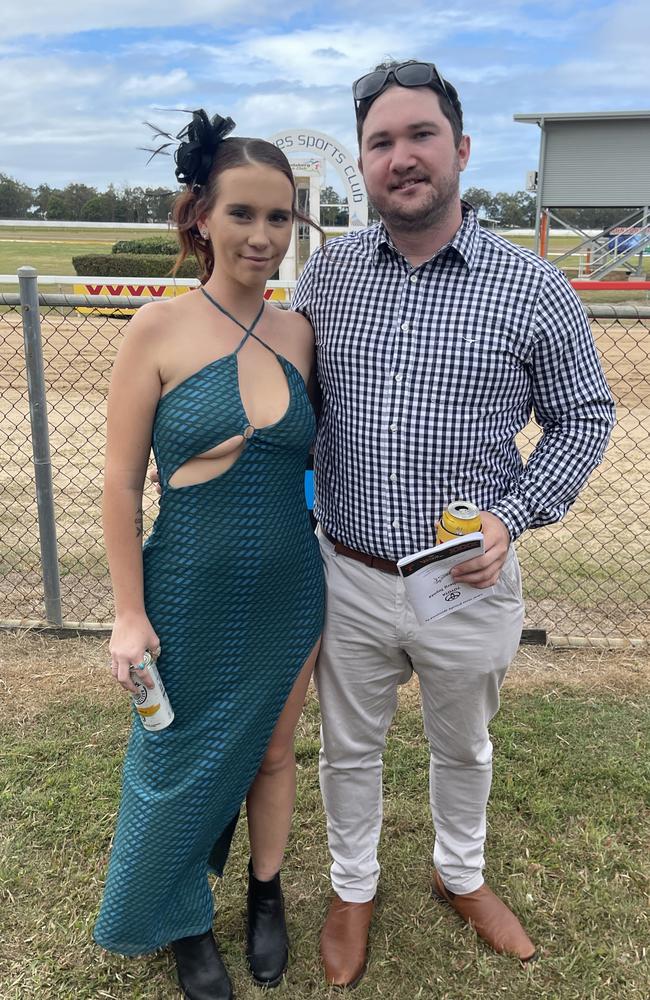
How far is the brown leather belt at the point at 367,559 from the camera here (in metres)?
2.03

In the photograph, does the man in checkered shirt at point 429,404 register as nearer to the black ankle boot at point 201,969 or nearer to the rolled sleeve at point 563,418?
the rolled sleeve at point 563,418

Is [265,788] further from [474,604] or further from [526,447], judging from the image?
[526,447]

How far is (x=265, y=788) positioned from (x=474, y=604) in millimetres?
775

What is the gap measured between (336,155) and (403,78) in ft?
36.2

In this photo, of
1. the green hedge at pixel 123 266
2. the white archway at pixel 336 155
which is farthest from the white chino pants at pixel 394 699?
the green hedge at pixel 123 266

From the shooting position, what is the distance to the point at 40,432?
3.64 meters

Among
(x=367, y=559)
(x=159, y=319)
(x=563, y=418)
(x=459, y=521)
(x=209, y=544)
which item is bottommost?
(x=367, y=559)

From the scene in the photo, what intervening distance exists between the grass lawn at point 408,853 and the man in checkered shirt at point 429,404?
10.8 inches

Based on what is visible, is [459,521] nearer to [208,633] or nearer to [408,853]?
[208,633]

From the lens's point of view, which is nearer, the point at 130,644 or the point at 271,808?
the point at 130,644

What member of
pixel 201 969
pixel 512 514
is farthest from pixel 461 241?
pixel 201 969

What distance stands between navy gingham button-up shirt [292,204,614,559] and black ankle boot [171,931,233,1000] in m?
1.11

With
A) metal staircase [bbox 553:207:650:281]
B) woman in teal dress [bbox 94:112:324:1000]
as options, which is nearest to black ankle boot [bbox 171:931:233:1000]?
woman in teal dress [bbox 94:112:324:1000]

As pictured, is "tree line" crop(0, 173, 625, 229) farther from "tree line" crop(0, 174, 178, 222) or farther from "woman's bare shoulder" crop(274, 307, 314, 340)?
"woman's bare shoulder" crop(274, 307, 314, 340)
